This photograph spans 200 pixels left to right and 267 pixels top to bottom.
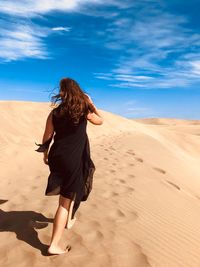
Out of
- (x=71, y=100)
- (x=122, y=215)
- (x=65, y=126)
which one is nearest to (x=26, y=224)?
(x=122, y=215)

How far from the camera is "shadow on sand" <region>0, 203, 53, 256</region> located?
4478 millimetres

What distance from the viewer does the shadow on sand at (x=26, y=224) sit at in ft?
14.7

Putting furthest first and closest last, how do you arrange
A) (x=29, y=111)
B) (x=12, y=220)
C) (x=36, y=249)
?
(x=29, y=111)
(x=12, y=220)
(x=36, y=249)

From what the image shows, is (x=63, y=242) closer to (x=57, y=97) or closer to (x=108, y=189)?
(x=57, y=97)

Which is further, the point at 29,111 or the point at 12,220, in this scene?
the point at 29,111

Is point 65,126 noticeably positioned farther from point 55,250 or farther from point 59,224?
point 55,250

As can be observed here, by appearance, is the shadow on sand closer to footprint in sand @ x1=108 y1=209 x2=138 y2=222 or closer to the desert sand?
the desert sand

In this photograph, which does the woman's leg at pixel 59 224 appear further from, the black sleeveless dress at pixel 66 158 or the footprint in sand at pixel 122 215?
the footprint in sand at pixel 122 215

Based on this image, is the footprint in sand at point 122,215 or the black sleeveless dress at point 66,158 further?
the footprint in sand at point 122,215

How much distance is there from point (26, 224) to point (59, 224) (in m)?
1.22

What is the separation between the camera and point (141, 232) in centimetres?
493

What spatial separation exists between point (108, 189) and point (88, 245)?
2814 millimetres

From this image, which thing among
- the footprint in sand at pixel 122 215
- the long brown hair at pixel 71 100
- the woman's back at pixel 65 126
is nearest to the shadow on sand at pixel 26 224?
the footprint in sand at pixel 122 215

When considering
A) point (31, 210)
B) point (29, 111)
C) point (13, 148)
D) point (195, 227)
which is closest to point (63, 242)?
point (31, 210)
